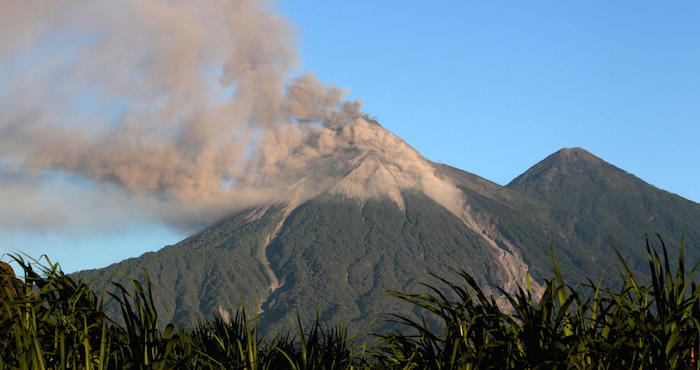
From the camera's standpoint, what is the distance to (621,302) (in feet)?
27.3

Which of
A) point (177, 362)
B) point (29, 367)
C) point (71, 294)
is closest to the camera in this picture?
point (29, 367)

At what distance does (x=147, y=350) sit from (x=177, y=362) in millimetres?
418

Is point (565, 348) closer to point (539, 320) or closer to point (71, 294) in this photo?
point (539, 320)

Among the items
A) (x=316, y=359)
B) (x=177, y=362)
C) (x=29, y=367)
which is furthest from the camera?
(x=316, y=359)

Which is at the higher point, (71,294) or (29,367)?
(71,294)

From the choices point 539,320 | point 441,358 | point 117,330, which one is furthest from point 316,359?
point 539,320

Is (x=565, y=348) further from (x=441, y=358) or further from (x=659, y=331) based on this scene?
(x=441, y=358)

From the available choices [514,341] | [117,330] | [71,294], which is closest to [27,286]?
[71,294]

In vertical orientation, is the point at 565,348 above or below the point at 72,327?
below

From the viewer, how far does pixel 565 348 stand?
7.68 meters

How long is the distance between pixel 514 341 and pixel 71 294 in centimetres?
459

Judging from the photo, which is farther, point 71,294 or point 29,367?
point 71,294

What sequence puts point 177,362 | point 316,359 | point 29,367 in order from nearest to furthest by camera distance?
point 29,367
point 177,362
point 316,359

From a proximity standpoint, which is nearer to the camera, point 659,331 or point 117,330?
point 659,331
